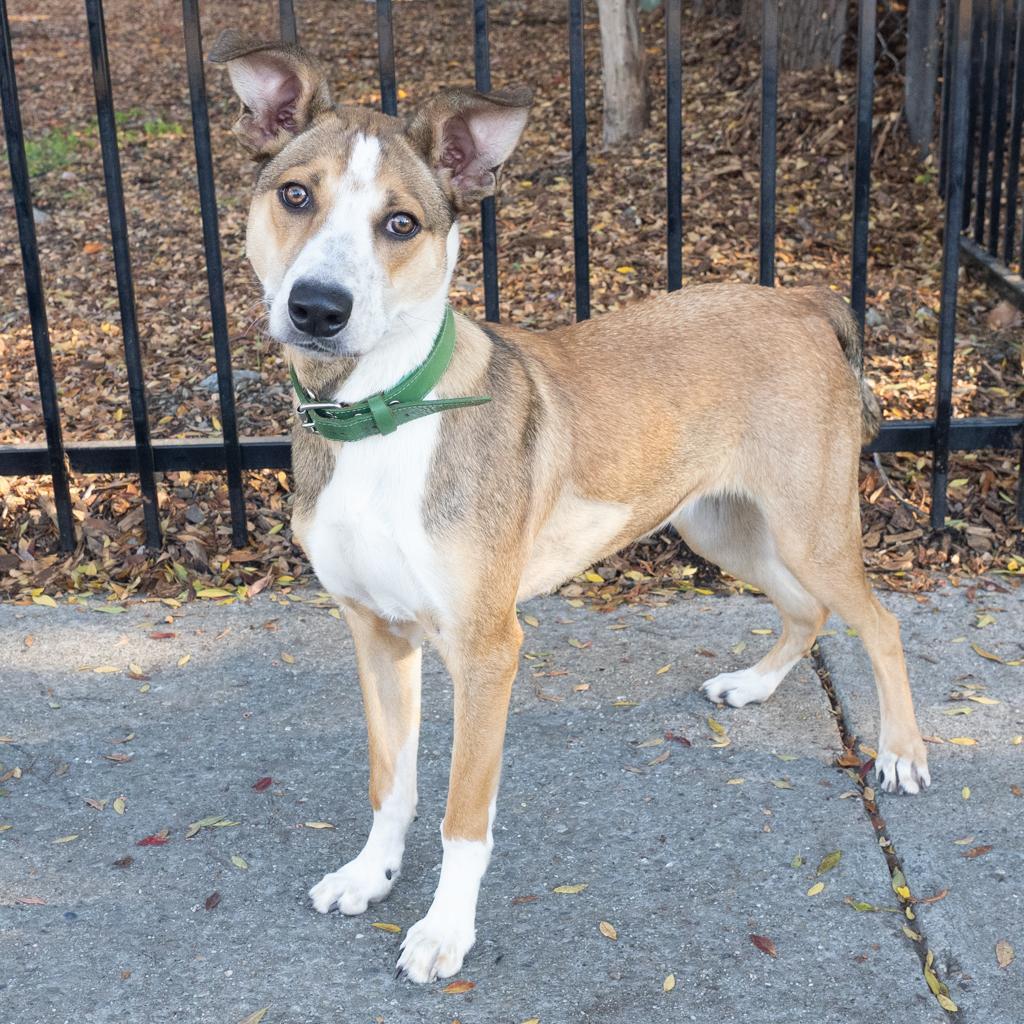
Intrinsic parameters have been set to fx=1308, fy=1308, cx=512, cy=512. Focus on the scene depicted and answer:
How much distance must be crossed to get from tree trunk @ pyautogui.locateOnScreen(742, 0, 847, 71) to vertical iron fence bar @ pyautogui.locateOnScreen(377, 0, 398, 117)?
4.89 meters

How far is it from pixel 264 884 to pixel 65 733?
1.04 meters

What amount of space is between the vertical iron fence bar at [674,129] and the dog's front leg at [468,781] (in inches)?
85.0

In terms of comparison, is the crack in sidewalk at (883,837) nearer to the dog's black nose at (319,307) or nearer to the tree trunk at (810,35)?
the dog's black nose at (319,307)

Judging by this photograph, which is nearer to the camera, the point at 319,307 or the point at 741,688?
the point at 319,307

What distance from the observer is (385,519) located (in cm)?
321

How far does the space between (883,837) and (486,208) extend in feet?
8.26

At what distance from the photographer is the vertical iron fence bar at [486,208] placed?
455 cm

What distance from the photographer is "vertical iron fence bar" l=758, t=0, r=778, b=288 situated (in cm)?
469

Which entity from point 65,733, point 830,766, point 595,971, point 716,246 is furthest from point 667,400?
point 716,246

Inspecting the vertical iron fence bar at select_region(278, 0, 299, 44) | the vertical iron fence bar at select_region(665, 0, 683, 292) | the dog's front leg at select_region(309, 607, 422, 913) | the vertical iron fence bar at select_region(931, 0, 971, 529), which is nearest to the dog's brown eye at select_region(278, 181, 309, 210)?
the dog's front leg at select_region(309, 607, 422, 913)

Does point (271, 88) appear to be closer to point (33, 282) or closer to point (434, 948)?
point (33, 282)

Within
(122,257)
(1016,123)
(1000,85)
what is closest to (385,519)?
(122,257)

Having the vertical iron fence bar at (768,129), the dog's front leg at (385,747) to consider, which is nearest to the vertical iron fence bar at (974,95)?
the vertical iron fence bar at (768,129)

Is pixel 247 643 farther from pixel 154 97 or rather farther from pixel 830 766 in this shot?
pixel 154 97
